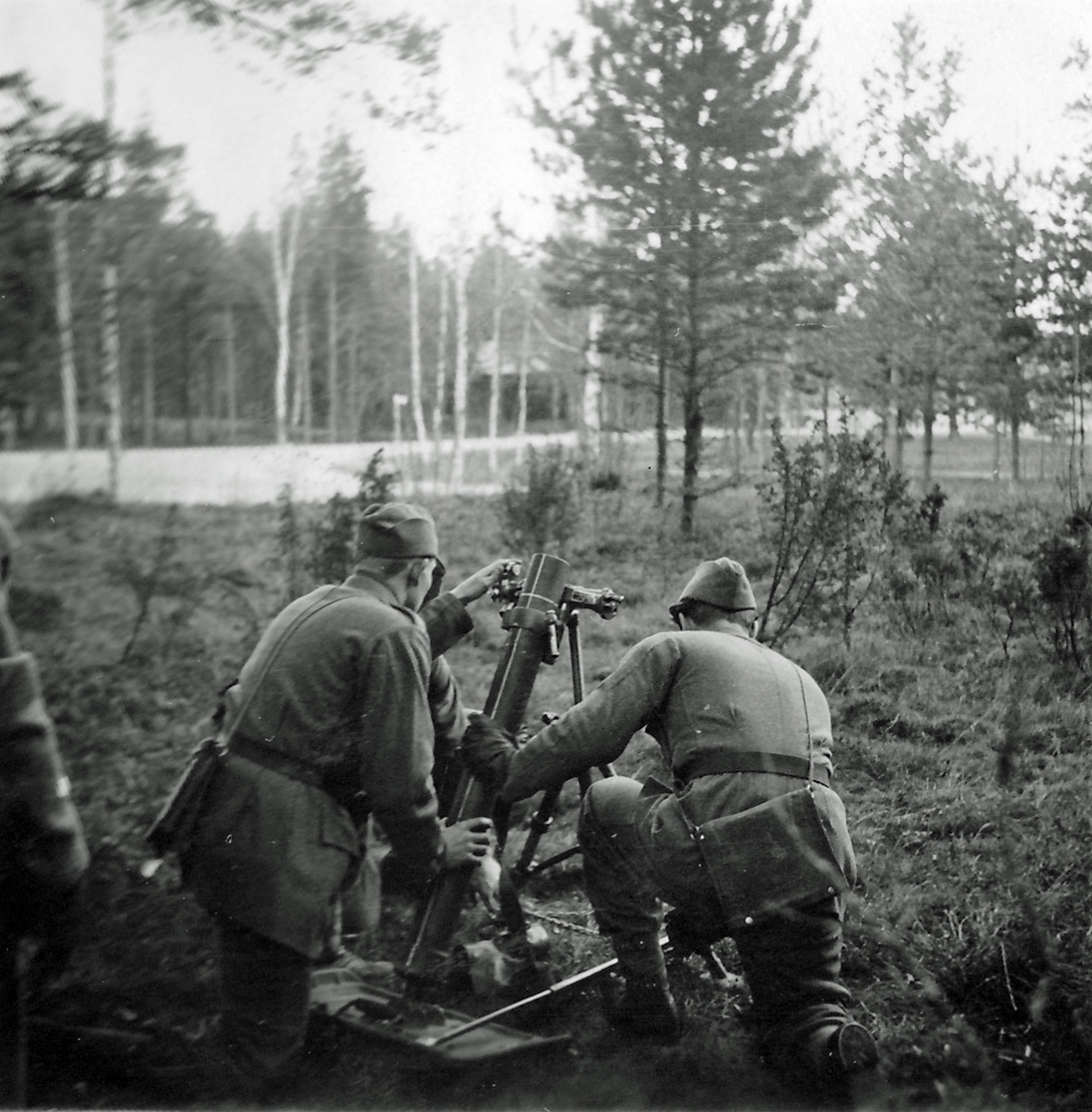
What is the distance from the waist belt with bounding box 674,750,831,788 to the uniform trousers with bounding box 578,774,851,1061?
5.2 inches

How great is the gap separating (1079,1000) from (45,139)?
3267 mm

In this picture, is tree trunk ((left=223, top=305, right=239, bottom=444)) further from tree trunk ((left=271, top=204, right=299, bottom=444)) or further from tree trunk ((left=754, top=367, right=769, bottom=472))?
tree trunk ((left=754, top=367, right=769, bottom=472))

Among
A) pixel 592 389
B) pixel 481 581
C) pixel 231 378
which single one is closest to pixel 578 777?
pixel 481 581

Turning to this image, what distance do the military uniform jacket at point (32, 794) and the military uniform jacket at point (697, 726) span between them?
1.19 metres

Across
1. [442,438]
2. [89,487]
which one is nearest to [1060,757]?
[442,438]

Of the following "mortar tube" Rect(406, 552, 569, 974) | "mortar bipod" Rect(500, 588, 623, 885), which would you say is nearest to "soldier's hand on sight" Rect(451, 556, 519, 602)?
"mortar tube" Rect(406, 552, 569, 974)

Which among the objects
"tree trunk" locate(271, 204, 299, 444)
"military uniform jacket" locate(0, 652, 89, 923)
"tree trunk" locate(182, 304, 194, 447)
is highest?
"tree trunk" locate(271, 204, 299, 444)

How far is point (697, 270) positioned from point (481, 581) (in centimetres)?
114

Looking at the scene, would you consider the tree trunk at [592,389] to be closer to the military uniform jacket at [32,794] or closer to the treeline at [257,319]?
the treeline at [257,319]

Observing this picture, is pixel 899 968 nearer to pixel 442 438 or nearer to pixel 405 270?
pixel 442 438

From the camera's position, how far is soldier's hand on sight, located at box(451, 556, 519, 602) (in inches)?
127

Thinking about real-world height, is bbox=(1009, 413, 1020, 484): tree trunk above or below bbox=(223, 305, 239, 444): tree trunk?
below

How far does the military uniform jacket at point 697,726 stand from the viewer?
2643 mm

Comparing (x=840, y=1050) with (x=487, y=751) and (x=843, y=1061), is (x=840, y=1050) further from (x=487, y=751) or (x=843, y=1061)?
(x=487, y=751)
